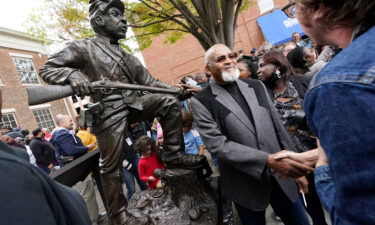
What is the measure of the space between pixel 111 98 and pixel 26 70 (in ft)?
60.4

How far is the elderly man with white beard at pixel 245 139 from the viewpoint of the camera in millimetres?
1908

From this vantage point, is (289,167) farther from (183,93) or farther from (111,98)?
(111,98)

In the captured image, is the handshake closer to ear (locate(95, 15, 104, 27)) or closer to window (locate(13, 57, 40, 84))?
ear (locate(95, 15, 104, 27))

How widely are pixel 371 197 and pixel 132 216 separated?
2.36 m

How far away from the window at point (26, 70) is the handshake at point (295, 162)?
19.1 m

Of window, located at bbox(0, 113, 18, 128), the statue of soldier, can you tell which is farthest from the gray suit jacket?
window, located at bbox(0, 113, 18, 128)

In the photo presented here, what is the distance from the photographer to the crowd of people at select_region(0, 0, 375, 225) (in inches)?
23.4

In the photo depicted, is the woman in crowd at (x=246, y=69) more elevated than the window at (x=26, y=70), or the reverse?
the window at (x=26, y=70)

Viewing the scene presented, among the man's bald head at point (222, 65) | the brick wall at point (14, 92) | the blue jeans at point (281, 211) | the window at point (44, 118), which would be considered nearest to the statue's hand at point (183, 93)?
the man's bald head at point (222, 65)

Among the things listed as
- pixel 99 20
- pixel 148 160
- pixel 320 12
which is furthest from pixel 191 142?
pixel 320 12

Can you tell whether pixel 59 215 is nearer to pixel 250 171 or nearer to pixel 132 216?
pixel 250 171

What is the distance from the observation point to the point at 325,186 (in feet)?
2.54

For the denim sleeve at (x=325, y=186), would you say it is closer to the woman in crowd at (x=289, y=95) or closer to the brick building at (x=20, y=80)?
the woman in crowd at (x=289, y=95)

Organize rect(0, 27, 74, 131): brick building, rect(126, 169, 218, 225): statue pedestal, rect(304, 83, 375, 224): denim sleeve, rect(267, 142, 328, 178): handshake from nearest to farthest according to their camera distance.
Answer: rect(304, 83, 375, 224): denim sleeve
rect(267, 142, 328, 178): handshake
rect(126, 169, 218, 225): statue pedestal
rect(0, 27, 74, 131): brick building
